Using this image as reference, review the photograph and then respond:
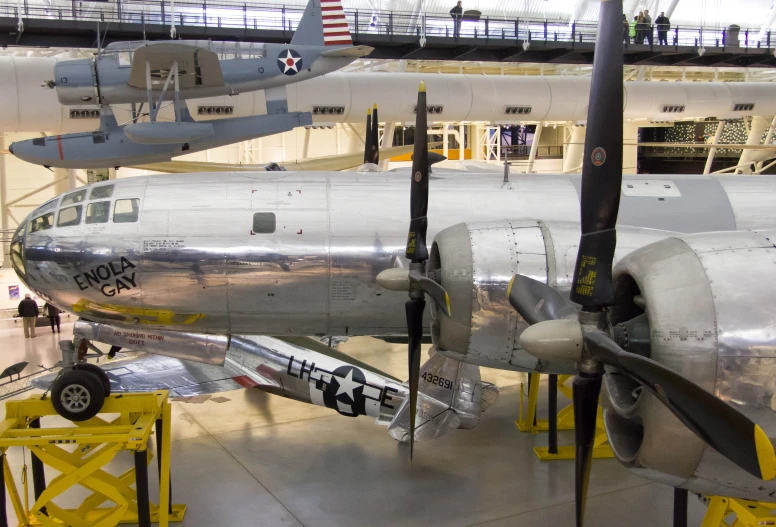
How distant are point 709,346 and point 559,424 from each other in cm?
854

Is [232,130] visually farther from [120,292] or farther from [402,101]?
[402,101]

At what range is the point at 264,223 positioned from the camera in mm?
11969

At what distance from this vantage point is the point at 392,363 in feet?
61.1

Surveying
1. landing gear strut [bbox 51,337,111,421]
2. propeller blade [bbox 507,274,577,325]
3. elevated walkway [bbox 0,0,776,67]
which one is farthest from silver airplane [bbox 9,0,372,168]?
propeller blade [bbox 507,274,577,325]

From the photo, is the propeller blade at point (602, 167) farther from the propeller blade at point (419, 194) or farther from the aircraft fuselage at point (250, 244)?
the aircraft fuselage at point (250, 244)

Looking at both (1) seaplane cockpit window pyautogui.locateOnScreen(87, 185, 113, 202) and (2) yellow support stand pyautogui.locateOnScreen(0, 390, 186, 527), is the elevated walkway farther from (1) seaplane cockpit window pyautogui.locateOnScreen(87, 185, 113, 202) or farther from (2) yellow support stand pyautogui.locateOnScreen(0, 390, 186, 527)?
(2) yellow support stand pyautogui.locateOnScreen(0, 390, 186, 527)

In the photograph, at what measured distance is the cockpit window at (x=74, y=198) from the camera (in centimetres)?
1217

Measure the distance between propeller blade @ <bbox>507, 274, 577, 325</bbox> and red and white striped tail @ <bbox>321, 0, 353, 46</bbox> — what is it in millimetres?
16048

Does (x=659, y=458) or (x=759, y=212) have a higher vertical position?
(x=759, y=212)

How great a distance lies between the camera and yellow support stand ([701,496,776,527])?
25.7 feet

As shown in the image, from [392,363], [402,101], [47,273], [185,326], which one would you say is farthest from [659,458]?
[402,101]

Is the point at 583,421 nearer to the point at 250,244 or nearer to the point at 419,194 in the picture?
the point at 419,194

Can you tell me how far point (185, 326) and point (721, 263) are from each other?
9.11 metres

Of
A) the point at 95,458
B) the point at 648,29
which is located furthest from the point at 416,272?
the point at 648,29
